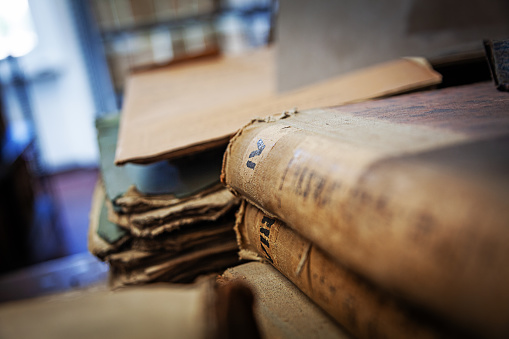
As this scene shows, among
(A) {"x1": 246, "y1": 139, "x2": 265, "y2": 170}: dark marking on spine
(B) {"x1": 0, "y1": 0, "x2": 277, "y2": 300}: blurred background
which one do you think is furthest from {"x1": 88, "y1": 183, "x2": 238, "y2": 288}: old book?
(B) {"x1": 0, "y1": 0, "x2": 277, "y2": 300}: blurred background

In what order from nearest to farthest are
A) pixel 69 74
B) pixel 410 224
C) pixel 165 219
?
pixel 410 224
pixel 165 219
pixel 69 74

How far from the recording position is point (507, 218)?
0.32 meters

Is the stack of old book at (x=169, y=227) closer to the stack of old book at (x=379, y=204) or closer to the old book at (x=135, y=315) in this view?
the stack of old book at (x=379, y=204)

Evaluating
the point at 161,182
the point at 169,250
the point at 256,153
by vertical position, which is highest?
the point at 256,153

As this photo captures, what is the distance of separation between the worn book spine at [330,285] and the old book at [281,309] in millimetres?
19

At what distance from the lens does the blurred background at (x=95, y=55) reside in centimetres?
133

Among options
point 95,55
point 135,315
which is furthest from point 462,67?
point 95,55

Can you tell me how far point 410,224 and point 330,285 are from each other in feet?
0.72

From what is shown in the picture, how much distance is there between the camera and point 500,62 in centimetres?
84

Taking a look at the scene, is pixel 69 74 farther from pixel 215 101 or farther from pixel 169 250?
pixel 169 250

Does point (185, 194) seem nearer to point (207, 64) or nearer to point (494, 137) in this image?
point (494, 137)

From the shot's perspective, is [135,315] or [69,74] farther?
[69,74]

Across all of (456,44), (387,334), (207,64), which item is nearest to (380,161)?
(387,334)

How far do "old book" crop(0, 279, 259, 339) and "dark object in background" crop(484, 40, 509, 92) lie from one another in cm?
73
